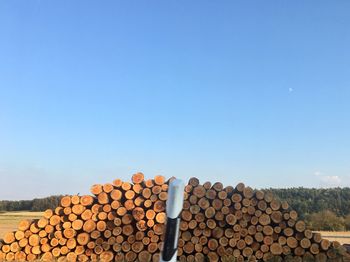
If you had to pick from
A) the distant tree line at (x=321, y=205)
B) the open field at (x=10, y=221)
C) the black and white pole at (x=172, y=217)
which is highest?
the distant tree line at (x=321, y=205)

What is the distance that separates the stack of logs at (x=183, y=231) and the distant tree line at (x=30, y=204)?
4179 centimetres

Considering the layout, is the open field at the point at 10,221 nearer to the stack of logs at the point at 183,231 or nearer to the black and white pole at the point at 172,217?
the stack of logs at the point at 183,231

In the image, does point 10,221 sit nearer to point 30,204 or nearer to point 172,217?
point 30,204

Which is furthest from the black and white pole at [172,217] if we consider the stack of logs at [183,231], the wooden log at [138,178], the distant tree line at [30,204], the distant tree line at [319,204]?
the distant tree line at [30,204]

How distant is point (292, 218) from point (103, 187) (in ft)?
13.1

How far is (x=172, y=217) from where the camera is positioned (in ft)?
7.45

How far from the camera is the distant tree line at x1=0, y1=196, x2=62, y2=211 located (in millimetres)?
51406

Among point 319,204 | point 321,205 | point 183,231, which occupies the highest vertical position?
point 319,204

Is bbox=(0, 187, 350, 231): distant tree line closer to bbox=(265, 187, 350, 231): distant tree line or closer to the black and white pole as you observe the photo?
bbox=(265, 187, 350, 231): distant tree line

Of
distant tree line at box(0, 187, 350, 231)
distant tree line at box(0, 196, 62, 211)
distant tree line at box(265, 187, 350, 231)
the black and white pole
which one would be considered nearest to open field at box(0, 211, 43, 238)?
distant tree line at box(0, 187, 350, 231)

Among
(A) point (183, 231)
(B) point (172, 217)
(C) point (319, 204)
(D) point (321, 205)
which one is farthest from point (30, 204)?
(B) point (172, 217)

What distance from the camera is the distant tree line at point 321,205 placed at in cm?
2405

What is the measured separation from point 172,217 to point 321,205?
116ft

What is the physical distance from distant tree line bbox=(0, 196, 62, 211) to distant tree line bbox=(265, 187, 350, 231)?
24520 mm
